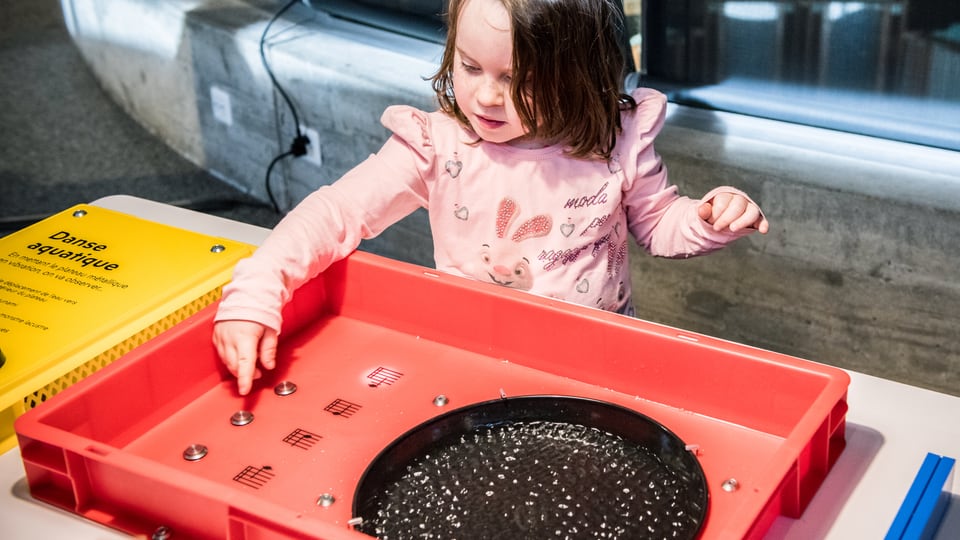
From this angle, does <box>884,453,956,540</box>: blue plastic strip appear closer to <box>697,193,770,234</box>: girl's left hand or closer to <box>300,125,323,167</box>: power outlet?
<box>697,193,770,234</box>: girl's left hand

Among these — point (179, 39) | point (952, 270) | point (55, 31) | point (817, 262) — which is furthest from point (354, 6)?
point (952, 270)

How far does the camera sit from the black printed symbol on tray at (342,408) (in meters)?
0.85

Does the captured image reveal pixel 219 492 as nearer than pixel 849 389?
Yes

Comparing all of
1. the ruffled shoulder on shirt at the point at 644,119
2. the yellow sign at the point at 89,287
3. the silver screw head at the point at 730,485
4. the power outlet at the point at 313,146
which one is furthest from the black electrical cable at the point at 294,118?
the silver screw head at the point at 730,485

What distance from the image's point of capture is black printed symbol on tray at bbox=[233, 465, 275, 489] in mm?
770

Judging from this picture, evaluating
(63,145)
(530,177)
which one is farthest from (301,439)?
(63,145)

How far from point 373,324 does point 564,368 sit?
203 mm

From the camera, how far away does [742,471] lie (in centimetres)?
76

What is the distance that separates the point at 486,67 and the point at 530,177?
16 centimetres

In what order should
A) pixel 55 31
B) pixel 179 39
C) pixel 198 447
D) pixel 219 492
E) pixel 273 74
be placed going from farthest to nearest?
pixel 55 31 < pixel 179 39 < pixel 273 74 < pixel 198 447 < pixel 219 492

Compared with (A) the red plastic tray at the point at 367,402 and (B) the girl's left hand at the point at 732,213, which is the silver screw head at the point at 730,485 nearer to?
(A) the red plastic tray at the point at 367,402

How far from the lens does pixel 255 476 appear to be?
2.55 ft

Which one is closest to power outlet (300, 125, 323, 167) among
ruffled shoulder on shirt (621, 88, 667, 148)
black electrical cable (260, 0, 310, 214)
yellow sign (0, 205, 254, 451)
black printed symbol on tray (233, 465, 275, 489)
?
black electrical cable (260, 0, 310, 214)

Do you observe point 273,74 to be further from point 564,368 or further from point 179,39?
point 564,368
